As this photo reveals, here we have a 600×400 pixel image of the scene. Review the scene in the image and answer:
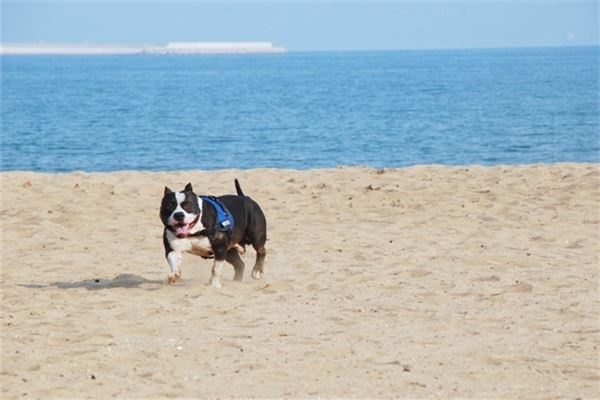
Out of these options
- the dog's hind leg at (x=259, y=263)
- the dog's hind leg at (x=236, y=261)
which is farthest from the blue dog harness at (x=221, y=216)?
the dog's hind leg at (x=259, y=263)

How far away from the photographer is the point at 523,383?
756 centimetres

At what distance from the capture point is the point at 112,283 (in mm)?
11438

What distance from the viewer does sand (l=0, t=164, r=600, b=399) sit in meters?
7.75

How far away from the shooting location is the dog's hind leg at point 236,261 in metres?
11.5

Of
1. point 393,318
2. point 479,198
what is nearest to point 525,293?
point 393,318

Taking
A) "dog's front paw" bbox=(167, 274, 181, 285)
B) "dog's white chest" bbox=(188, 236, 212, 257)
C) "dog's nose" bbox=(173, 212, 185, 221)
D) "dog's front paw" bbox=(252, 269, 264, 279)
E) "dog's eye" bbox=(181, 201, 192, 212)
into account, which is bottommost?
"dog's front paw" bbox=(252, 269, 264, 279)

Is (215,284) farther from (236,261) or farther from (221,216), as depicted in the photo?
(221,216)

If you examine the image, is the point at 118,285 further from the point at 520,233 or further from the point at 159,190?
the point at 159,190

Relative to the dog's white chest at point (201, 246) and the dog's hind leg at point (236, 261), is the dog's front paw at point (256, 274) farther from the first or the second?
the dog's white chest at point (201, 246)

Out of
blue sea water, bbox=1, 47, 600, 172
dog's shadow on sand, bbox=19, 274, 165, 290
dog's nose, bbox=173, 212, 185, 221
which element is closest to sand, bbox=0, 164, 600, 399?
dog's shadow on sand, bbox=19, 274, 165, 290

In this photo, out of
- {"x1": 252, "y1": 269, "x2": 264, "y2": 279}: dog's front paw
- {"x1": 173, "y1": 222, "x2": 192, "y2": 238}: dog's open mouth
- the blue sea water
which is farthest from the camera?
the blue sea water

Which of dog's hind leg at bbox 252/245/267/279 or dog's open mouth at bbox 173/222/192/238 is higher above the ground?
dog's open mouth at bbox 173/222/192/238

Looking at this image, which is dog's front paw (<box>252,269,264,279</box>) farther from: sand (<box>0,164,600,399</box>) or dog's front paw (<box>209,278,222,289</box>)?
dog's front paw (<box>209,278,222,289</box>)

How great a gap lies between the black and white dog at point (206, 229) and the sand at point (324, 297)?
0.98 feet
